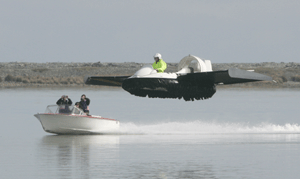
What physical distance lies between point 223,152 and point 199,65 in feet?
28.3

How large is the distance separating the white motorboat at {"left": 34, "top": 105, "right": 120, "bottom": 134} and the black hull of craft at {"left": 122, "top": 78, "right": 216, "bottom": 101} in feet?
8.53

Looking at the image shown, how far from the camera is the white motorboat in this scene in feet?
92.9

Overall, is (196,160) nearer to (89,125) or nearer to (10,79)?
(89,125)

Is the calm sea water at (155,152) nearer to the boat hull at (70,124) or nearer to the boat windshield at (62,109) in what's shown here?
the boat hull at (70,124)

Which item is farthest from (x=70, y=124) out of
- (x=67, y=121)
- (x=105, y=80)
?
(x=105, y=80)

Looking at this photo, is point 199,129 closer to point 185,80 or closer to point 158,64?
point 185,80

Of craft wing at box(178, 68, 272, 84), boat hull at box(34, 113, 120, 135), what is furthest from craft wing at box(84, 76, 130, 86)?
craft wing at box(178, 68, 272, 84)

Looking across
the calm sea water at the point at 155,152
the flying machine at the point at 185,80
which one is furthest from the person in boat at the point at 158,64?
the calm sea water at the point at 155,152

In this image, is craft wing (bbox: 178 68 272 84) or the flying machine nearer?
craft wing (bbox: 178 68 272 84)

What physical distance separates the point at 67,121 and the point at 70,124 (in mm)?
218

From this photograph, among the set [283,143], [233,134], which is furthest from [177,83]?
[283,143]

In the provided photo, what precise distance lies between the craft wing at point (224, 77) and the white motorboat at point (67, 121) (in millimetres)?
5031

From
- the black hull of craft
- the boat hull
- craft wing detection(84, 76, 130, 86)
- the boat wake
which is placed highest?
craft wing detection(84, 76, 130, 86)

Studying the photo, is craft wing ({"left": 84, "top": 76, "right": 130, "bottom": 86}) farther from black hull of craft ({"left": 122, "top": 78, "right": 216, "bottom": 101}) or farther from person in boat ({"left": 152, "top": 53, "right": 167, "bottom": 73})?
black hull of craft ({"left": 122, "top": 78, "right": 216, "bottom": 101})
